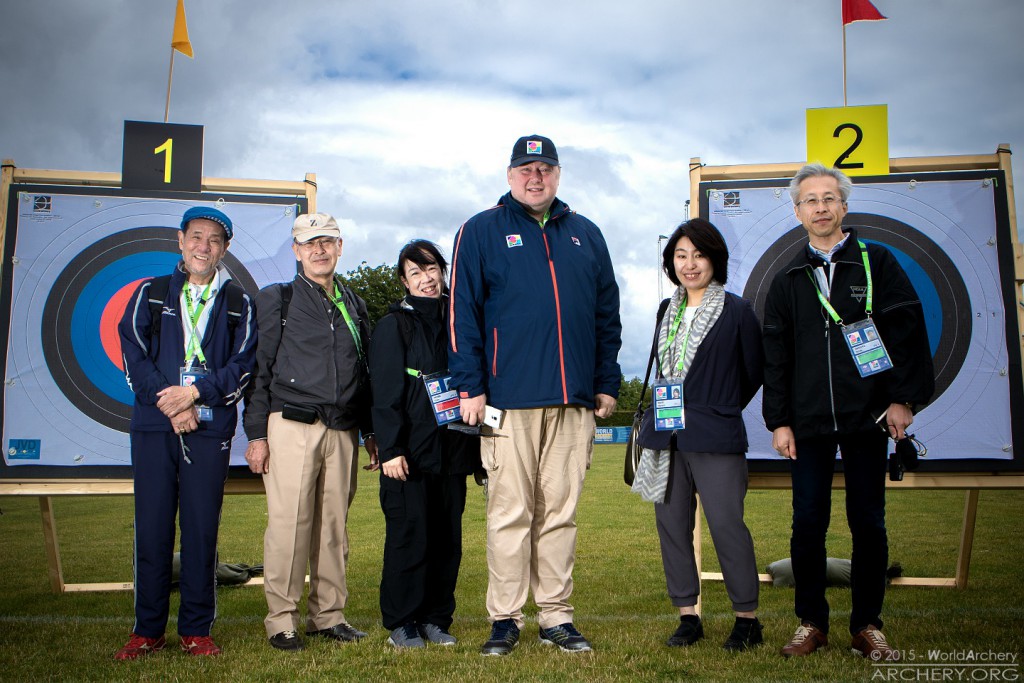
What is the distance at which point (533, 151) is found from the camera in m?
4.07

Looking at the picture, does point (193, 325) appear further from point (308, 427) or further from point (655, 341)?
point (655, 341)

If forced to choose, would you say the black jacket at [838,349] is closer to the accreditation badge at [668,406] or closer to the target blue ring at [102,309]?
the accreditation badge at [668,406]

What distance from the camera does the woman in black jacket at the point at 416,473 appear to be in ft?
13.6

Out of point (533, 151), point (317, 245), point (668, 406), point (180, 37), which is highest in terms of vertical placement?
point (180, 37)

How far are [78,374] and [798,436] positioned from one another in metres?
4.60

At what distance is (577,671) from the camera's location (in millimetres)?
3469

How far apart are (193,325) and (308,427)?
783 millimetres

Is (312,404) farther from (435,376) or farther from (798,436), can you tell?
(798,436)

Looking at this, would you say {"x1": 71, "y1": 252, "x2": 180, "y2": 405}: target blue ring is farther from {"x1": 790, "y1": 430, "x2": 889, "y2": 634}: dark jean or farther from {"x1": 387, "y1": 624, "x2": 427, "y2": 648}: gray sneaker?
{"x1": 790, "y1": 430, "x2": 889, "y2": 634}: dark jean

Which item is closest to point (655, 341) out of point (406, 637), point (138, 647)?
point (406, 637)

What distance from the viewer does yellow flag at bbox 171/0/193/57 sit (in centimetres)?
617

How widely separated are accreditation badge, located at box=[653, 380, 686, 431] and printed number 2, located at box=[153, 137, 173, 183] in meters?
3.73

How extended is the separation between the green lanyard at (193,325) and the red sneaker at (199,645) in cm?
132

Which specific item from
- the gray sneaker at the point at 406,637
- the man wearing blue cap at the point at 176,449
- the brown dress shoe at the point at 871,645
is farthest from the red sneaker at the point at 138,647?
the brown dress shoe at the point at 871,645
